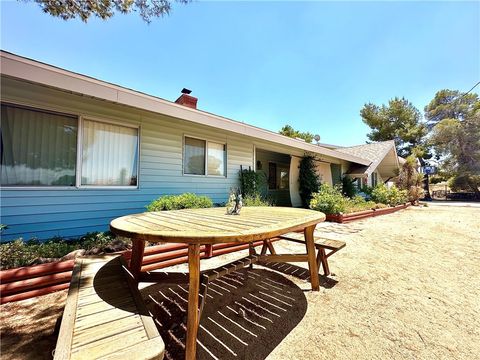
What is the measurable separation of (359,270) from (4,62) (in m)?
5.69

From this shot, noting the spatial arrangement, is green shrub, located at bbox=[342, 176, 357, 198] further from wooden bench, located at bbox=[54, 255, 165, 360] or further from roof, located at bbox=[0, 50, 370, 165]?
wooden bench, located at bbox=[54, 255, 165, 360]

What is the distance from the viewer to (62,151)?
3971mm

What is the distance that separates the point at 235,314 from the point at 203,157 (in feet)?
14.8

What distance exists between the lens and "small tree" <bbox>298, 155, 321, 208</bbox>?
382 inches

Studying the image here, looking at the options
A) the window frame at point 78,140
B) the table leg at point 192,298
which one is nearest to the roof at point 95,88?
the window frame at point 78,140

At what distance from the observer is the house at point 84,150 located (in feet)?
11.4

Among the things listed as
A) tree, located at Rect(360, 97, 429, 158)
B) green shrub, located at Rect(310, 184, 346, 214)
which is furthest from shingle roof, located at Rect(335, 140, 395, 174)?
tree, located at Rect(360, 97, 429, 158)

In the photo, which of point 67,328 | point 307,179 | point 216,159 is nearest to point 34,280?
point 67,328

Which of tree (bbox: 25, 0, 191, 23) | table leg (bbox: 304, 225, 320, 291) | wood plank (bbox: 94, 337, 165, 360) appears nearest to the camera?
wood plank (bbox: 94, 337, 165, 360)

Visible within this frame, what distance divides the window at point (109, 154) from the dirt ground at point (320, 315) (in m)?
2.48

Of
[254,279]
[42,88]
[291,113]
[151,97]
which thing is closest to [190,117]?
[151,97]

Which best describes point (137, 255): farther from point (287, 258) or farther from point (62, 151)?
point (62, 151)

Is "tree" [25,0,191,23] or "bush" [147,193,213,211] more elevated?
"tree" [25,0,191,23]

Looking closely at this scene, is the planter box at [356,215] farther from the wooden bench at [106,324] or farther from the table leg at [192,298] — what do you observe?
the wooden bench at [106,324]
